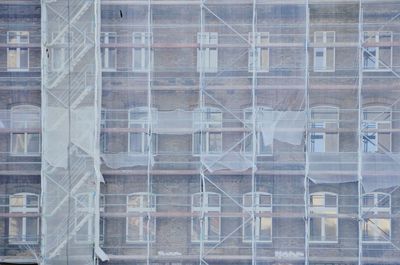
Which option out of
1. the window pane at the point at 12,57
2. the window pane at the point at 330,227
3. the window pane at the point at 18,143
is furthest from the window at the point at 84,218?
the window pane at the point at 330,227

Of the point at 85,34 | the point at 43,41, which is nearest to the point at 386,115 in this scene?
the point at 85,34

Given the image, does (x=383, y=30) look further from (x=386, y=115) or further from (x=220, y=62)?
(x=220, y=62)

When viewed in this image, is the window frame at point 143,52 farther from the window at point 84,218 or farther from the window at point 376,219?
the window at point 376,219

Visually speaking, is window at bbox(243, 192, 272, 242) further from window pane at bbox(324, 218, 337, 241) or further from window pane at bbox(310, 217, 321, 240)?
window pane at bbox(324, 218, 337, 241)

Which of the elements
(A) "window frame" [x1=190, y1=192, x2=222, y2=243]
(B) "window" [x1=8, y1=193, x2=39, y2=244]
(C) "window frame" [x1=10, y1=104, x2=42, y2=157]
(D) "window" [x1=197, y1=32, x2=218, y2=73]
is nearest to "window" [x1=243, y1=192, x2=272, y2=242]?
(A) "window frame" [x1=190, y1=192, x2=222, y2=243]

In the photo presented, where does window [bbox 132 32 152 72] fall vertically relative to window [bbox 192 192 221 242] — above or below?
above

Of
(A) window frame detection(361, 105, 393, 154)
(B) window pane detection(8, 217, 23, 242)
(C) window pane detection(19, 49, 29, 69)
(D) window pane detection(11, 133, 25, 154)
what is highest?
(C) window pane detection(19, 49, 29, 69)

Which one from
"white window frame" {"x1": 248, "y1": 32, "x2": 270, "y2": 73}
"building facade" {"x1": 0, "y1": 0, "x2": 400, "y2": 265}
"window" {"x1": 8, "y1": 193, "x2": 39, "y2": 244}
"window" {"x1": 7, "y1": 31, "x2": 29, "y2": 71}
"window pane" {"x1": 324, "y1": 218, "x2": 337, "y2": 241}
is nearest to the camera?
"building facade" {"x1": 0, "y1": 0, "x2": 400, "y2": 265}
